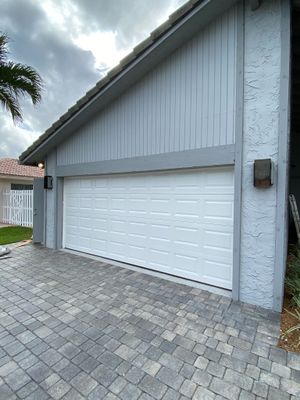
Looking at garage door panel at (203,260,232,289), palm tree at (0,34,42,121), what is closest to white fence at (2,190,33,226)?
palm tree at (0,34,42,121)

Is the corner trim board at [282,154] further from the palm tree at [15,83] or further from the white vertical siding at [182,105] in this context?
the palm tree at [15,83]

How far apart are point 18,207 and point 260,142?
1314 cm

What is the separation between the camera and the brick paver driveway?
2.26 m

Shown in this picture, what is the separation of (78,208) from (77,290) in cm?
318

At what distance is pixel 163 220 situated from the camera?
527 cm

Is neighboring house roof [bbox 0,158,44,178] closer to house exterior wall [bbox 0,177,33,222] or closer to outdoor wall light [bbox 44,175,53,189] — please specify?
house exterior wall [bbox 0,177,33,222]

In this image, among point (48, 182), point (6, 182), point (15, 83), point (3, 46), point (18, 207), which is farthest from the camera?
point (6, 182)

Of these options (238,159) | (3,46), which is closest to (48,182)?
(3,46)

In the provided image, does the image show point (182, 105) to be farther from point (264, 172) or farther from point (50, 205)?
point (50, 205)

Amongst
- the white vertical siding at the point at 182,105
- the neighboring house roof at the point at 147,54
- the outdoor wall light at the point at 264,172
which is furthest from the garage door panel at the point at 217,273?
the neighboring house roof at the point at 147,54

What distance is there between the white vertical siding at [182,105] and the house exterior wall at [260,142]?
11.1 inches

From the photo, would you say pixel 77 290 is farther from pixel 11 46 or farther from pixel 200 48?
pixel 11 46

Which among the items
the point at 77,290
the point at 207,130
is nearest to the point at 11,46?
the point at 207,130

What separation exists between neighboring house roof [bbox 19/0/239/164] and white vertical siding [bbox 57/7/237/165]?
163mm
